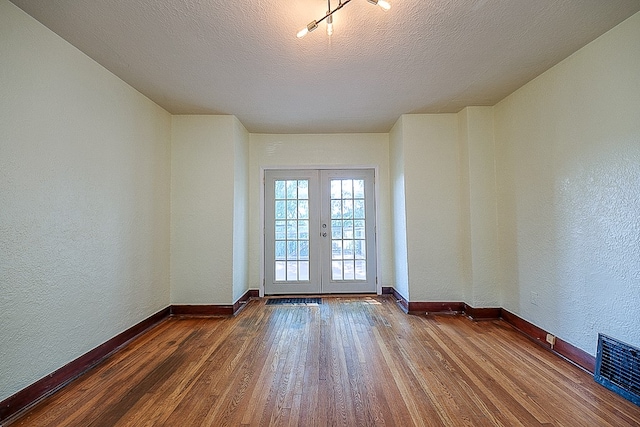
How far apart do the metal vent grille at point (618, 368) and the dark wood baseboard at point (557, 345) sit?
138 millimetres

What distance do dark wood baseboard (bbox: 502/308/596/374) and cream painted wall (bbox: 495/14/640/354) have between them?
0.20 ft

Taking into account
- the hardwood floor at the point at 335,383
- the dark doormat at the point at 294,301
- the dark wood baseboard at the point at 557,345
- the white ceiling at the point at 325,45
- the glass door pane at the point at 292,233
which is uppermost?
the white ceiling at the point at 325,45

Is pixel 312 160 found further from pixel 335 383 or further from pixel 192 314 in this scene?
pixel 335 383

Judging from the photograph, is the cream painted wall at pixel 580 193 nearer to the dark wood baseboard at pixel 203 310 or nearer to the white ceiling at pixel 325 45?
the white ceiling at pixel 325 45

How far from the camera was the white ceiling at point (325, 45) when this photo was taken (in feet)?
6.37

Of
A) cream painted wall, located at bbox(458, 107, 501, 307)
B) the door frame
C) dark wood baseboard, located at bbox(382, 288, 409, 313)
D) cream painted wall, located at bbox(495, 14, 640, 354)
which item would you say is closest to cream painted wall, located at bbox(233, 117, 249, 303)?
the door frame

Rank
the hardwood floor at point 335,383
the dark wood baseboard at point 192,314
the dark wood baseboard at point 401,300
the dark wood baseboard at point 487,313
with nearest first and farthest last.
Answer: the hardwood floor at point 335,383 → the dark wood baseboard at point 192,314 → the dark wood baseboard at point 487,313 → the dark wood baseboard at point 401,300

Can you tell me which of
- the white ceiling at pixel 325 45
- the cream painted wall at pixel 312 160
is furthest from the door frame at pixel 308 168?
the white ceiling at pixel 325 45

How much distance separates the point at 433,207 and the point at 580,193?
1.59 m

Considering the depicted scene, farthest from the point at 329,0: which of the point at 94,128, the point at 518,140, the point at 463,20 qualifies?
the point at 518,140

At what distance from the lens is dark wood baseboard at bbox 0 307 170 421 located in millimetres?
1828

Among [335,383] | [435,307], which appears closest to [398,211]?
[435,307]

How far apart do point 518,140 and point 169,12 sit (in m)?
3.35

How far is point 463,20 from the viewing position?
6.73ft
